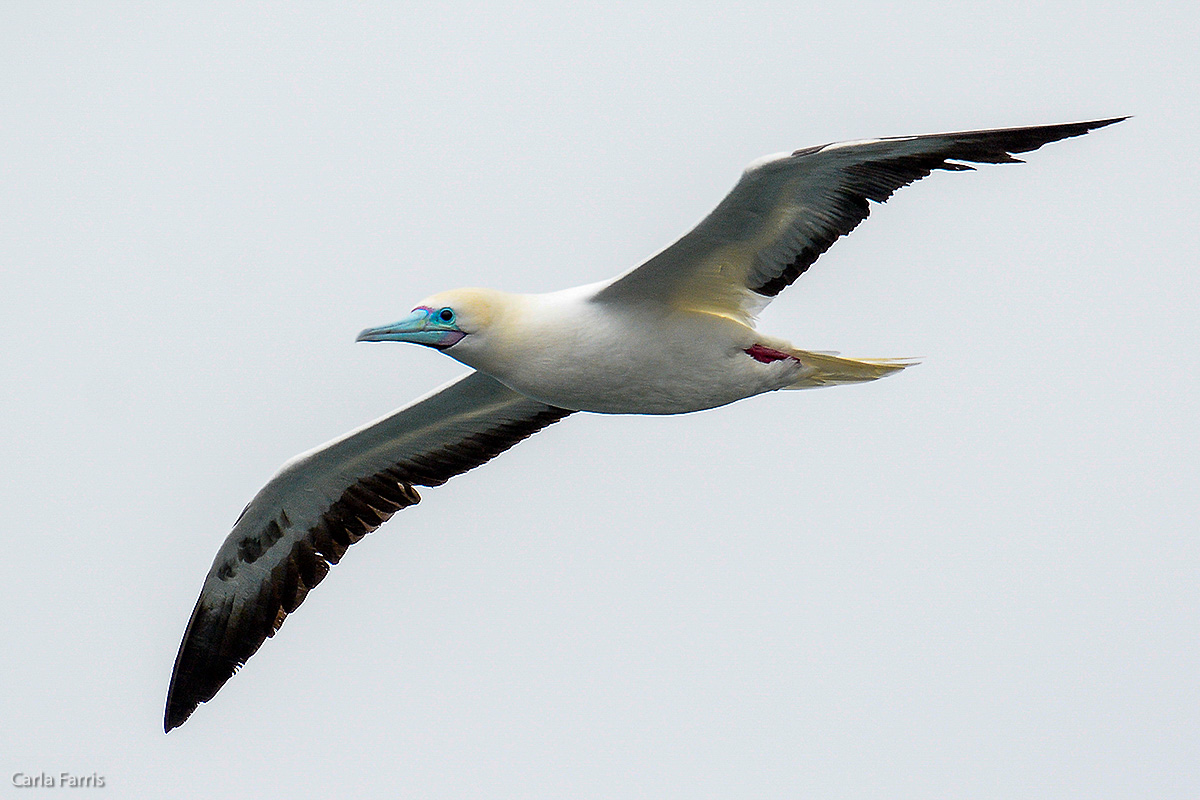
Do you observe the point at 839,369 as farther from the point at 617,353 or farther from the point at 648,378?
the point at 617,353

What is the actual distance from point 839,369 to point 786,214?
1.36 m

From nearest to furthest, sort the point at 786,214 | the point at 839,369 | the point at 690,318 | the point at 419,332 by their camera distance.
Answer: the point at 419,332 < the point at 786,214 < the point at 690,318 < the point at 839,369

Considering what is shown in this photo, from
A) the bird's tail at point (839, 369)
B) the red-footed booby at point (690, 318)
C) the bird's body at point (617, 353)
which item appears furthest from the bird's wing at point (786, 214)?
the bird's tail at point (839, 369)

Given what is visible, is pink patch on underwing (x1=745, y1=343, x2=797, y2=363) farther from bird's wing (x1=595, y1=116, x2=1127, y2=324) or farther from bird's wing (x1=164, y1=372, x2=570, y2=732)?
bird's wing (x1=164, y1=372, x2=570, y2=732)

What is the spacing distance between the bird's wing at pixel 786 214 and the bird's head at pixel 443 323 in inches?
33.6

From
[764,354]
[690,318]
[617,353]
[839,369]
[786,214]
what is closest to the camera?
[617,353]

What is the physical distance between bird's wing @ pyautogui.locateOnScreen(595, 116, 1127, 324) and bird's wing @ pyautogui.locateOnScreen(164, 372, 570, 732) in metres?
2.30

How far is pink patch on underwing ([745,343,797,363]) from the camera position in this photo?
12258 millimetres

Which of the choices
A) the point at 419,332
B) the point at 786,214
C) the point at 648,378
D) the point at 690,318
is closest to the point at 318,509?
the point at 419,332

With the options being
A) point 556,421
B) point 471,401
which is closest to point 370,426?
point 471,401

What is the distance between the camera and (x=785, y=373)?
12.4m

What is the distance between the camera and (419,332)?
453 inches

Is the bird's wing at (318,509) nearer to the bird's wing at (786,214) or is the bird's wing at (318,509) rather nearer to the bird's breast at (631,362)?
the bird's breast at (631,362)

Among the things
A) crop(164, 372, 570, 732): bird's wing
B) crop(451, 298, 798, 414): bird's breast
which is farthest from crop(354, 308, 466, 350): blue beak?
crop(164, 372, 570, 732): bird's wing
